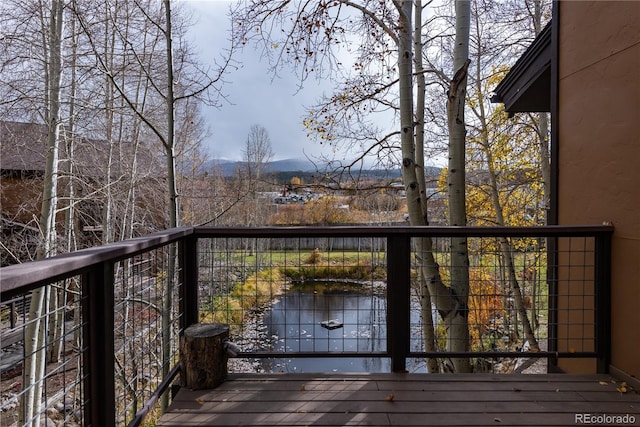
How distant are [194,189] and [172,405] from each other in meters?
9.01

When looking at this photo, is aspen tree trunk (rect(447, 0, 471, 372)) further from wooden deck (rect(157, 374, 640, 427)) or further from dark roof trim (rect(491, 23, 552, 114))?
wooden deck (rect(157, 374, 640, 427))

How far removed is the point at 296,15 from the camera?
5164 millimetres

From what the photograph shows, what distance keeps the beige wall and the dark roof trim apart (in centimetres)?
45

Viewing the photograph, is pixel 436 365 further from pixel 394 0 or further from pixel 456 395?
pixel 394 0

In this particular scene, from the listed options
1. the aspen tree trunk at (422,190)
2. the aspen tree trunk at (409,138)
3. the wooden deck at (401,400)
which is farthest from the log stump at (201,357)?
the aspen tree trunk at (422,190)

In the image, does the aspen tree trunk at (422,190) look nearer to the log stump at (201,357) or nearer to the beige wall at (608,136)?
the beige wall at (608,136)

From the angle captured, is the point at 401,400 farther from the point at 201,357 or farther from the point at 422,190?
the point at 422,190

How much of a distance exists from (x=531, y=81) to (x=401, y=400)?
3433 mm

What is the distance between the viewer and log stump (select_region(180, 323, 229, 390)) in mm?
2451

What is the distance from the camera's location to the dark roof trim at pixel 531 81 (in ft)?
12.3

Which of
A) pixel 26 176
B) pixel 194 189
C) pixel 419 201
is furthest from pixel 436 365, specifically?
pixel 26 176
